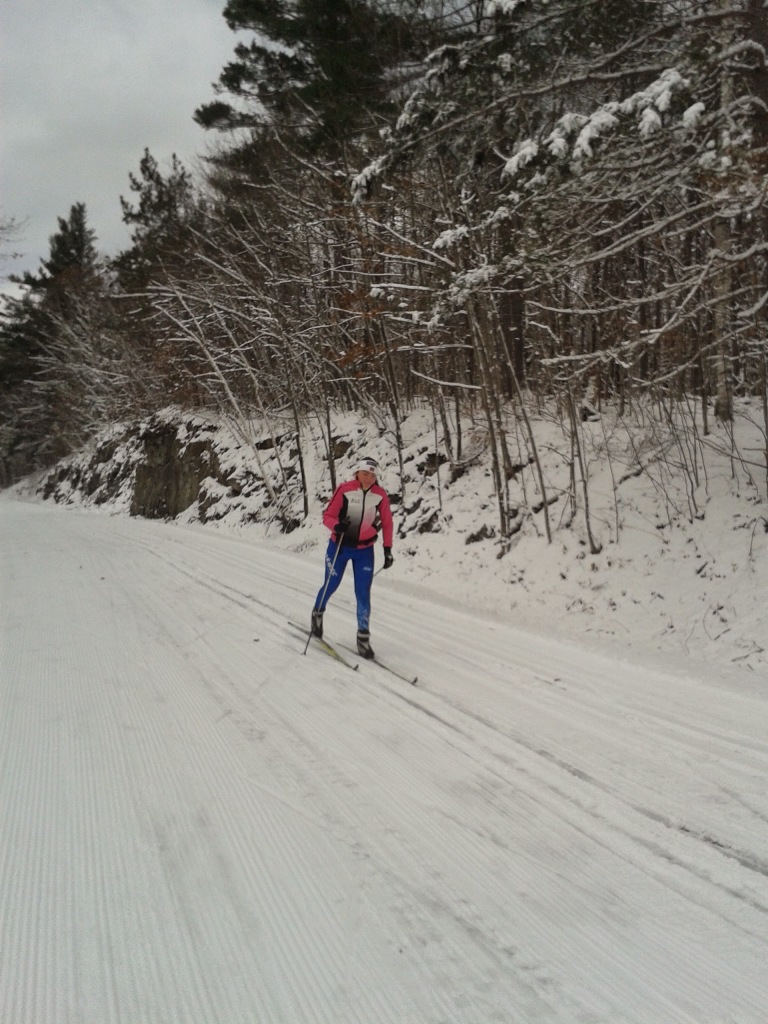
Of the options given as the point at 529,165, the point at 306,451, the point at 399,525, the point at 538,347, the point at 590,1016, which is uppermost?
the point at 529,165

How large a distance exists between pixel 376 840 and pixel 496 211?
24.3 feet

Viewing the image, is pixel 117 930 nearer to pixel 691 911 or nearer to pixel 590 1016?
pixel 590 1016

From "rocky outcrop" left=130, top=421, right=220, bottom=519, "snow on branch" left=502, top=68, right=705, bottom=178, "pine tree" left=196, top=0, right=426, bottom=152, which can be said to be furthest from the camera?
"rocky outcrop" left=130, top=421, right=220, bottom=519

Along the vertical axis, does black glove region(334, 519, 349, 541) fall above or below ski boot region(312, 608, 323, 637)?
above

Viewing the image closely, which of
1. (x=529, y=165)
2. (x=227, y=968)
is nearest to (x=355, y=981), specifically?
(x=227, y=968)

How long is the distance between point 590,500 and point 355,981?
327 inches

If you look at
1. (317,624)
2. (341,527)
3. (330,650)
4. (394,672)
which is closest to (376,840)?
(394,672)

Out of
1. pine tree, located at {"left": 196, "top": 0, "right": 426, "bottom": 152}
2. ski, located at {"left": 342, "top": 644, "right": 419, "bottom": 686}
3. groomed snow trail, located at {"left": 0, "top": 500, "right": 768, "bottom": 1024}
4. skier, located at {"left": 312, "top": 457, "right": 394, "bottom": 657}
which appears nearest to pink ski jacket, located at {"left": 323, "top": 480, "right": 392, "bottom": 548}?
skier, located at {"left": 312, "top": 457, "right": 394, "bottom": 657}

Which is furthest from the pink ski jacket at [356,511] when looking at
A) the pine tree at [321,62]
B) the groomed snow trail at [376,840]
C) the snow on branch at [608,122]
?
the pine tree at [321,62]

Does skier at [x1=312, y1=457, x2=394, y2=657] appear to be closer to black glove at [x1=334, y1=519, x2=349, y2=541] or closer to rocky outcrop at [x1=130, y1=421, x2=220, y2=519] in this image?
black glove at [x1=334, y1=519, x2=349, y2=541]

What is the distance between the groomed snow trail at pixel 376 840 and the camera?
2.53m

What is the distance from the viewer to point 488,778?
4207 millimetres

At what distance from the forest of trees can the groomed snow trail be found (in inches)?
169

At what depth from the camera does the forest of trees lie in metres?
7.38
